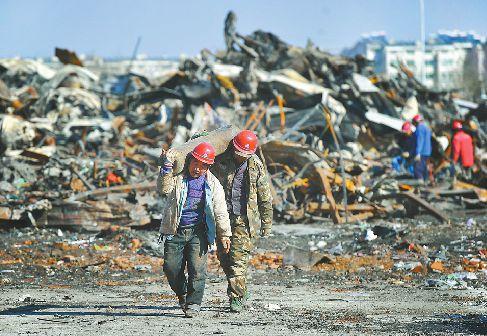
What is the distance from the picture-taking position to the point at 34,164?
19281 millimetres

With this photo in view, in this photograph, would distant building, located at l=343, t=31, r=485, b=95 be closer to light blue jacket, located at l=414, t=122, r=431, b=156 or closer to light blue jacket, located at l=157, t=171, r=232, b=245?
light blue jacket, located at l=414, t=122, r=431, b=156

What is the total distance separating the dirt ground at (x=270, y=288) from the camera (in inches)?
274

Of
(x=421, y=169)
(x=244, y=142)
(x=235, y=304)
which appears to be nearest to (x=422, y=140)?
(x=421, y=169)

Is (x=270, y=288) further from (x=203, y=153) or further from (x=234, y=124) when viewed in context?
(x=234, y=124)

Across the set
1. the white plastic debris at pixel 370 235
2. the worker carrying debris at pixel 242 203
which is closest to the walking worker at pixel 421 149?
the white plastic debris at pixel 370 235

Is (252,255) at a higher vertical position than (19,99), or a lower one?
lower

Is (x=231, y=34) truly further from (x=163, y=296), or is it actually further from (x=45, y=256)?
(x=163, y=296)

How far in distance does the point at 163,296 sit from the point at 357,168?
899cm

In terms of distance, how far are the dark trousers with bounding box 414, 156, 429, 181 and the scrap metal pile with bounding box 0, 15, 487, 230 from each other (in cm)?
23

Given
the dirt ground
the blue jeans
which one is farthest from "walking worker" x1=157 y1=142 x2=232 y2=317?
the dirt ground

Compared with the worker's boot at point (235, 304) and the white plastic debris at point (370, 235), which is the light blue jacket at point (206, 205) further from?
the white plastic debris at point (370, 235)

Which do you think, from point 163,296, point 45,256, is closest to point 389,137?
point 45,256

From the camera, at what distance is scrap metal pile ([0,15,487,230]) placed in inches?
635

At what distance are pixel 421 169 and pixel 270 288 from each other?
35.1 ft
